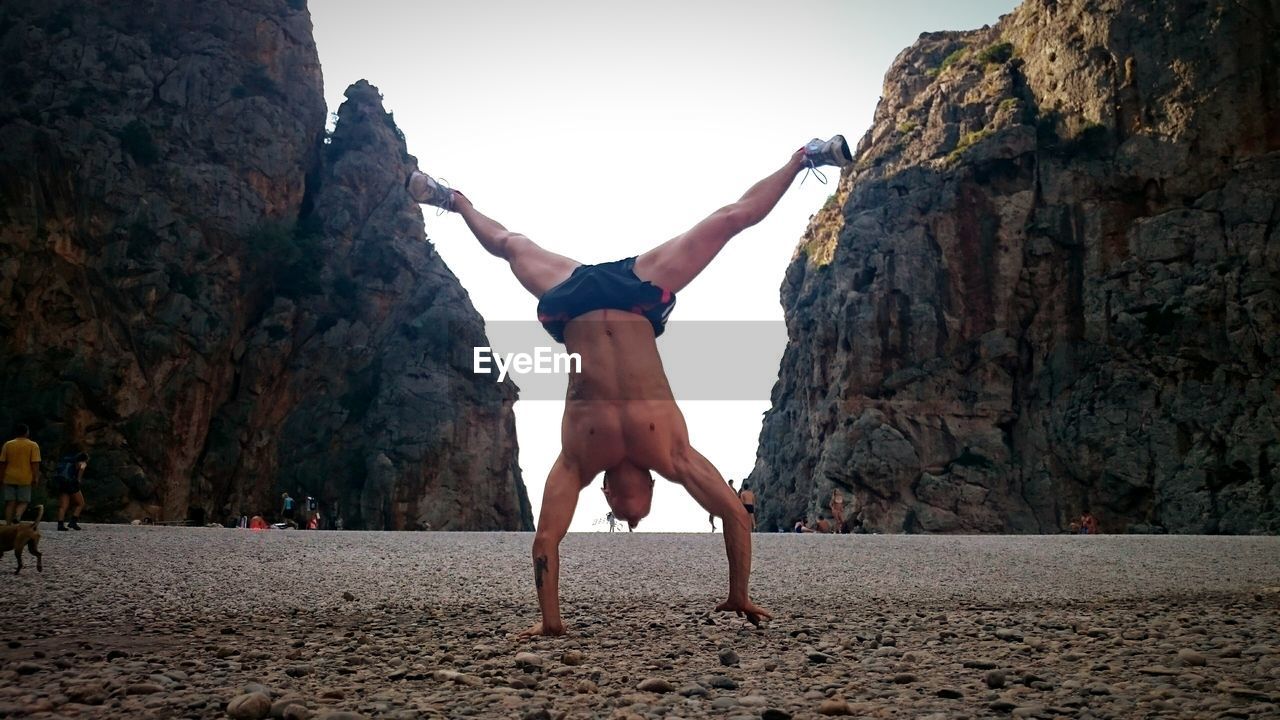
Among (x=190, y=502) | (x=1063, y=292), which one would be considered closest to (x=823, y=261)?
(x=1063, y=292)

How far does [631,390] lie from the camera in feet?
15.6

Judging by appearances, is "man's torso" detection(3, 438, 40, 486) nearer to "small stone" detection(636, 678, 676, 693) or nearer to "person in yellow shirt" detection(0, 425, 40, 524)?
"person in yellow shirt" detection(0, 425, 40, 524)

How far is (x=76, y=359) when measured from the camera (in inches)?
1324

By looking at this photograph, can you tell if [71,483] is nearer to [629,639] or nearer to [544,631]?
[544,631]

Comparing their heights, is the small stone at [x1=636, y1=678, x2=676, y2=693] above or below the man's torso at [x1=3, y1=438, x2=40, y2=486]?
below

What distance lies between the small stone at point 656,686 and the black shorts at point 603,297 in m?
2.21

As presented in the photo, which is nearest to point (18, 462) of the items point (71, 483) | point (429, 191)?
point (71, 483)

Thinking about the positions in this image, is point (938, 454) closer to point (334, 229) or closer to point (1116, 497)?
point (1116, 497)

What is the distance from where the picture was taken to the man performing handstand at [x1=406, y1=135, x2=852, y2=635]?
465 centimetres

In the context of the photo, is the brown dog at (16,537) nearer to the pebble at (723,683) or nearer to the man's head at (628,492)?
the man's head at (628,492)

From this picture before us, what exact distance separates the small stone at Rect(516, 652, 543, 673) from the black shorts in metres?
1.93

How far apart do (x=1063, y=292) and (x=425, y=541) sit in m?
33.8

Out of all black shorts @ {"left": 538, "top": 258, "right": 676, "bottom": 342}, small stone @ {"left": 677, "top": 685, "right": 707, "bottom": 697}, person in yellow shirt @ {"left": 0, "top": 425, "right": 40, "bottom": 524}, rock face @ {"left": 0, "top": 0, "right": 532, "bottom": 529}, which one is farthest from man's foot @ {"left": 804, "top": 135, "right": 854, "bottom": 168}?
rock face @ {"left": 0, "top": 0, "right": 532, "bottom": 529}

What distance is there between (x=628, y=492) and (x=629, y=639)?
0.74 meters
